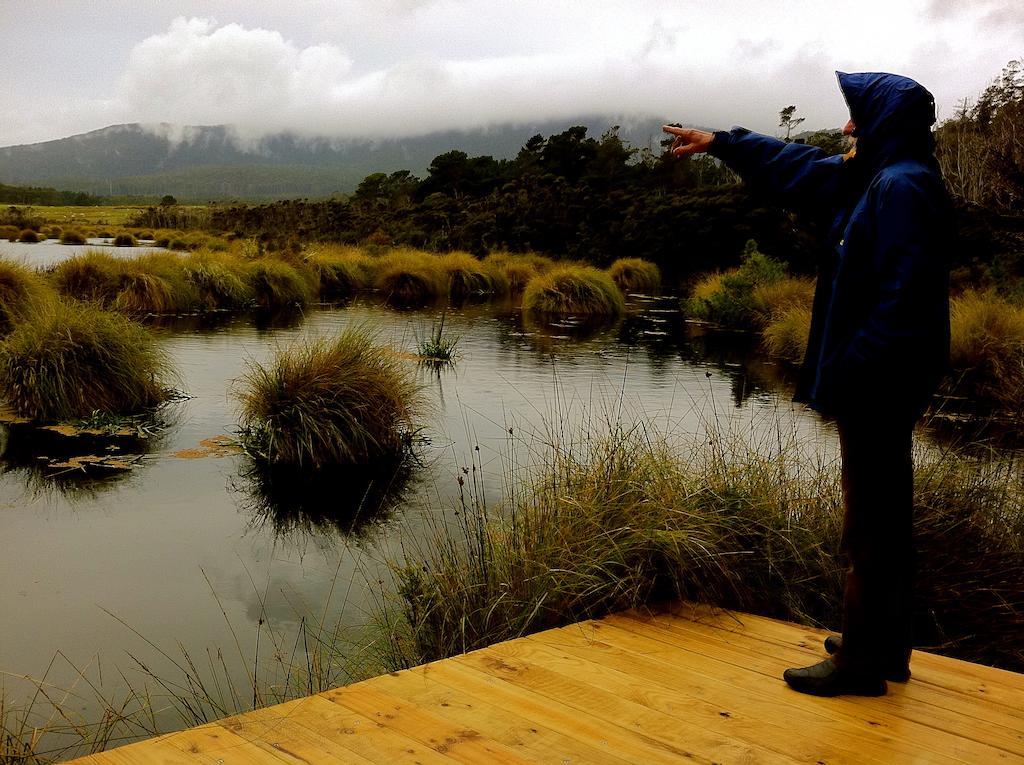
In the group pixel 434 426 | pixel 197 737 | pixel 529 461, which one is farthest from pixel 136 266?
pixel 197 737

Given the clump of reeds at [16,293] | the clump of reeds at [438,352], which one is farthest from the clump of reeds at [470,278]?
the clump of reeds at [16,293]

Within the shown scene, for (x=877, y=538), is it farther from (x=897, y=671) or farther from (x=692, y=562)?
(x=692, y=562)

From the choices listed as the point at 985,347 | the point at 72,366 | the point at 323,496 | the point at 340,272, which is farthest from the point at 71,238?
the point at 985,347

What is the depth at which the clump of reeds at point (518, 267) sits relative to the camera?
2438 centimetres

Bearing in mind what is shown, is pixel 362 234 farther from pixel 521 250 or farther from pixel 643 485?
pixel 643 485

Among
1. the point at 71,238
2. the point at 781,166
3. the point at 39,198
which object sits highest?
the point at 39,198

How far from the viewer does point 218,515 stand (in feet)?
19.9

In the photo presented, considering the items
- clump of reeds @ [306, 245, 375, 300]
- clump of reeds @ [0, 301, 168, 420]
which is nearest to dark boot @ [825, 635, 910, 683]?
clump of reeds @ [0, 301, 168, 420]

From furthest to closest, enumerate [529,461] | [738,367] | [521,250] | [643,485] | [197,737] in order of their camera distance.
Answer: [521,250] < [738,367] < [529,461] < [643,485] < [197,737]

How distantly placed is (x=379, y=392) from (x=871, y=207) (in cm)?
553

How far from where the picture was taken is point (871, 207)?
2482mm

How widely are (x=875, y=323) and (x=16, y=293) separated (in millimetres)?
11182

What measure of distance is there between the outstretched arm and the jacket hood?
0.18 metres

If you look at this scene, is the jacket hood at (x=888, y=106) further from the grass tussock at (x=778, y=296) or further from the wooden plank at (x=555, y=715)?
the grass tussock at (x=778, y=296)
